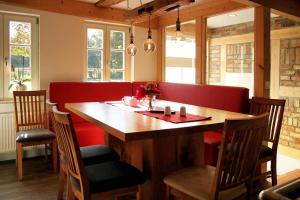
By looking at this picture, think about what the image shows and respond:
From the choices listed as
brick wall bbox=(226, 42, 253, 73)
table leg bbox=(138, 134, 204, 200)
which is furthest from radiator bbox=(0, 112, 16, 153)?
brick wall bbox=(226, 42, 253, 73)

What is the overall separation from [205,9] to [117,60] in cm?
167

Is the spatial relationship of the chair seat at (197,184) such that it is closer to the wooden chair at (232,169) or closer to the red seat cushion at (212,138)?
the wooden chair at (232,169)

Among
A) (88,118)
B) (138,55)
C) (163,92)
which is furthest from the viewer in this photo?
(138,55)

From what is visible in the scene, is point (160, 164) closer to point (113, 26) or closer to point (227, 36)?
point (113, 26)

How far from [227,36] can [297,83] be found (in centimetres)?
149

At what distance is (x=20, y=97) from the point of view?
12.1 feet

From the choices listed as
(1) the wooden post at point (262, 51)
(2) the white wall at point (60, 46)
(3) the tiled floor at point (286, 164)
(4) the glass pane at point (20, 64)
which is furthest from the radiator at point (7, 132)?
(3) the tiled floor at point (286, 164)

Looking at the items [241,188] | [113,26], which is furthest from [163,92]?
[241,188]

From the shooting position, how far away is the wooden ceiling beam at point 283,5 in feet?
10.5

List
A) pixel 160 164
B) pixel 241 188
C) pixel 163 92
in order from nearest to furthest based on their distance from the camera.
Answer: pixel 241 188
pixel 160 164
pixel 163 92

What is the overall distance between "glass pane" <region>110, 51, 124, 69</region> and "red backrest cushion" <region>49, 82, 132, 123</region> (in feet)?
1.62

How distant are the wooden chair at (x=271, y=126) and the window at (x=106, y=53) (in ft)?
8.36

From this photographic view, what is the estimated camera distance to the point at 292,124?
15.8ft

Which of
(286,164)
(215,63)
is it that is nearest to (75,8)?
(215,63)
